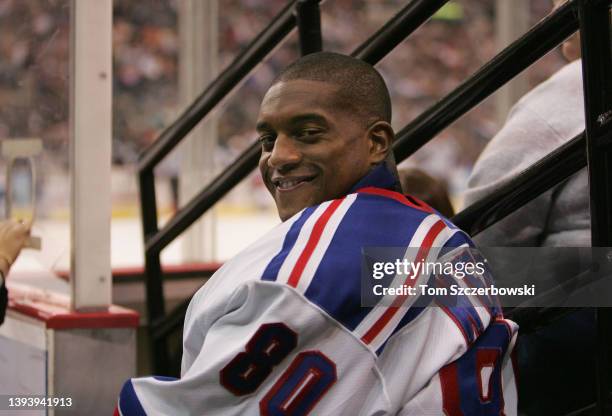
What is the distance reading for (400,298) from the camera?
4.02 feet

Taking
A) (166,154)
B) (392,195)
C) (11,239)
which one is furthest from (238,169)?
(392,195)

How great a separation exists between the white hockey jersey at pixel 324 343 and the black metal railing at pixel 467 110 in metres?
0.36

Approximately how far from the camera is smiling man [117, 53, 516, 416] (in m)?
1.16

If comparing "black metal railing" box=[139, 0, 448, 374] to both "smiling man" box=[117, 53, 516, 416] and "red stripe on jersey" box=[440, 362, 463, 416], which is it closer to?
"smiling man" box=[117, 53, 516, 416]

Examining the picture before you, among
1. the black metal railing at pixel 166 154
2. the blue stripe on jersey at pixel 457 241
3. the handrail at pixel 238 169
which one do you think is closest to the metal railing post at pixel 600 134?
the blue stripe on jersey at pixel 457 241

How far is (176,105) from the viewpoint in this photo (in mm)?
5570

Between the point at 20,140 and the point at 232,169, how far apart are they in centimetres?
49

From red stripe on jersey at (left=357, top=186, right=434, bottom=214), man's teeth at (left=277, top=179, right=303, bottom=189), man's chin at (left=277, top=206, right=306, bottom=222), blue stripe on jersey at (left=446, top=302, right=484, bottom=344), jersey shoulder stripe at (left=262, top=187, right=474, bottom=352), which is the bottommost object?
blue stripe on jersey at (left=446, top=302, right=484, bottom=344)

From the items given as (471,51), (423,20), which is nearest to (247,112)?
(471,51)

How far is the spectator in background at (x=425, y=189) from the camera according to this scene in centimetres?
228

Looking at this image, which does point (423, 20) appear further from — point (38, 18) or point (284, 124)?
point (38, 18)

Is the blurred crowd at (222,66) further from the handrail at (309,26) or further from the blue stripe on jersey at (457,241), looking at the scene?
the blue stripe on jersey at (457,241)

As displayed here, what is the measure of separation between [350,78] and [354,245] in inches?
10.8

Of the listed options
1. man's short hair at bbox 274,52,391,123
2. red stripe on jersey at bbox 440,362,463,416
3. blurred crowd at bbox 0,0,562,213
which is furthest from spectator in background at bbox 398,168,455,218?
red stripe on jersey at bbox 440,362,463,416
